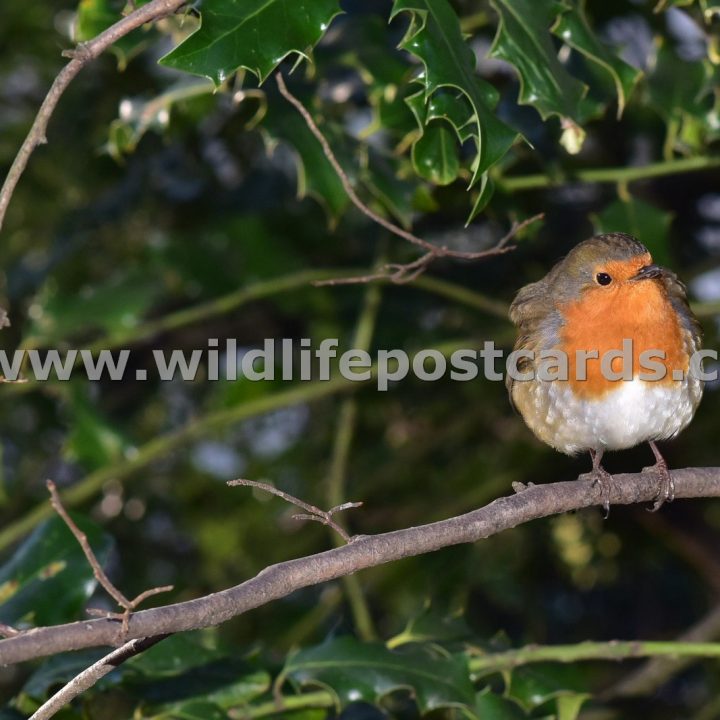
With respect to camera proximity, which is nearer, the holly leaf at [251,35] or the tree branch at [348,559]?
the tree branch at [348,559]

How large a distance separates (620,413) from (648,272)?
36 cm

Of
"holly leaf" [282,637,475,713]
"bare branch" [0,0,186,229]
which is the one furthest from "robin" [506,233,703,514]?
"bare branch" [0,0,186,229]

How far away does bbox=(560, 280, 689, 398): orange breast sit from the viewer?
10.3ft

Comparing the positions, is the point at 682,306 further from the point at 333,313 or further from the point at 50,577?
the point at 333,313

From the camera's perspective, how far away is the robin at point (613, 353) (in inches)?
124

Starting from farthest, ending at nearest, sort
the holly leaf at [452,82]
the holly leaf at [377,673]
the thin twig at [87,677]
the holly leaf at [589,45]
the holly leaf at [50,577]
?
the holly leaf at [50,577] < the holly leaf at [377,673] < the holly leaf at [589,45] < the holly leaf at [452,82] < the thin twig at [87,677]

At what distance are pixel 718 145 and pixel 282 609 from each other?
2379 mm

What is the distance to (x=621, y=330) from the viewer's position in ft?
10.3

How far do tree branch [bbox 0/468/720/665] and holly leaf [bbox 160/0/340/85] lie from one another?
984 millimetres

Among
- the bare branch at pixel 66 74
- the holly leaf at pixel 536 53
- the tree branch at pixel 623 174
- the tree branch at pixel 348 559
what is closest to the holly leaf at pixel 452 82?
the holly leaf at pixel 536 53

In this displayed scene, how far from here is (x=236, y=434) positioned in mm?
5430

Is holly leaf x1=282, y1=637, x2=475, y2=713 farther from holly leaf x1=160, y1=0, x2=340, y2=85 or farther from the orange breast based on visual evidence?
holly leaf x1=160, y1=0, x2=340, y2=85

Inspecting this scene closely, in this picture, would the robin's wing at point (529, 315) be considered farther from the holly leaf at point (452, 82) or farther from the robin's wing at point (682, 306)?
the holly leaf at point (452, 82)

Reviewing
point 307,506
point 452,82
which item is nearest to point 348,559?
point 307,506
